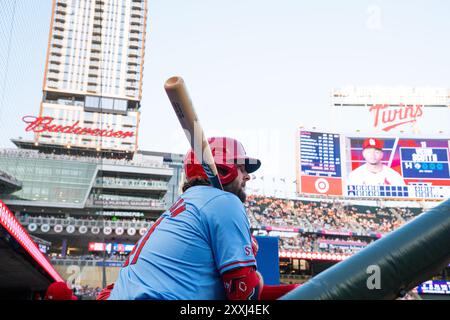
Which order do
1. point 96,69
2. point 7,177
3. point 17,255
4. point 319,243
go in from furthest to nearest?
point 96,69 → point 7,177 → point 319,243 → point 17,255

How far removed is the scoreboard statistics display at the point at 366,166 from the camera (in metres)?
→ 29.5

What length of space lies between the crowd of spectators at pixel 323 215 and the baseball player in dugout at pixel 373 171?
21.9ft

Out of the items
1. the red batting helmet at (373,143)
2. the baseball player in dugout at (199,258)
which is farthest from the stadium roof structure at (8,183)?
the baseball player in dugout at (199,258)

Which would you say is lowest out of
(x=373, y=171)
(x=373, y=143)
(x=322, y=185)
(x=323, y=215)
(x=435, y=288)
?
(x=435, y=288)

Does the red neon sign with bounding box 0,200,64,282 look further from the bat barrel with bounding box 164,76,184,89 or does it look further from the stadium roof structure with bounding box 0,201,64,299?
the bat barrel with bounding box 164,76,184,89

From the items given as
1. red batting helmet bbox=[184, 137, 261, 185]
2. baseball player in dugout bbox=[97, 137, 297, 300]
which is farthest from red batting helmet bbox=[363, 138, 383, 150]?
baseball player in dugout bbox=[97, 137, 297, 300]

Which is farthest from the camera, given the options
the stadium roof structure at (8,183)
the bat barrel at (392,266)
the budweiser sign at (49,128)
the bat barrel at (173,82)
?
the budweiser sign at (49,128)

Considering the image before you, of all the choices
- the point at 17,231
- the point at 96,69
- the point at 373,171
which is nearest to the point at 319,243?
the point at 373,171

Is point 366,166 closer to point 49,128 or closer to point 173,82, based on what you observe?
point 173,82

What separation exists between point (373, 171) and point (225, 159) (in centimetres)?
3074

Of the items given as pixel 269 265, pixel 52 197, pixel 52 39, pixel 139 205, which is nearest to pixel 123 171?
pixel 139 205

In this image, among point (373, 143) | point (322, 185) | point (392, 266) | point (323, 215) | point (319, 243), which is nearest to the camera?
point (392, 266)

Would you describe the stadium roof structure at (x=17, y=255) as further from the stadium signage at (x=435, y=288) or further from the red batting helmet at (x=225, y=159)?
the stadium signage at (x=435, y=288)

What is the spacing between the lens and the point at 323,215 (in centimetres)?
3669
